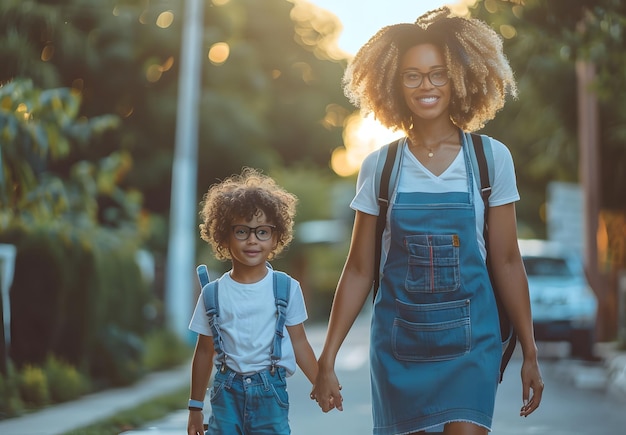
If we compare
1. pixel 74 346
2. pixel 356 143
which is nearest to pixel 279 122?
pixel 356 143

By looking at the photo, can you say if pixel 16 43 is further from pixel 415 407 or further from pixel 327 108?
pixel 327 108

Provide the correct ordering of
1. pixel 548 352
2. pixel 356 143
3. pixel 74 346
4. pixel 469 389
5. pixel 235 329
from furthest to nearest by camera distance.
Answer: pixel 356 143 → pixel 548 352 → pixel 74 346 → pixel 235 329 → pixel 469 389

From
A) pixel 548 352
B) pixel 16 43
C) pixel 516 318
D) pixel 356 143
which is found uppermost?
pixel 356 143

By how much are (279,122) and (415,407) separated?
134 feet

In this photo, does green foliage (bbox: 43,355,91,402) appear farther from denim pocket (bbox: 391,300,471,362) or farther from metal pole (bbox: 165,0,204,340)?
metal pole (bbox: 165,0,204,340)

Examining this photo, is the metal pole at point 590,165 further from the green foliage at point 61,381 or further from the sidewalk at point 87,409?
the green foliage at point 61,381

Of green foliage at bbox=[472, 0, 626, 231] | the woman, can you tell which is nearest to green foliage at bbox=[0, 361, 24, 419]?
green foliage at bbox=[472, 0, 626, 231]

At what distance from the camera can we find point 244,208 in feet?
15.3

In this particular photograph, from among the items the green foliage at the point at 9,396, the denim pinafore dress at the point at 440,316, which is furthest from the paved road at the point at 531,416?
the denim pinafore dress at the point at 440,316

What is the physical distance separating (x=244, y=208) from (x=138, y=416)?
5736mm

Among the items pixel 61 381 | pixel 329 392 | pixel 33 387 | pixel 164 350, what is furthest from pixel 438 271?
pixel 164 350

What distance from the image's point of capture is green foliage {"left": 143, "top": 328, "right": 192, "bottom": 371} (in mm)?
16953

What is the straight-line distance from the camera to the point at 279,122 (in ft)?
147

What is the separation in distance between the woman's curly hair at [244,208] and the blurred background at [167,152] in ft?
13.6
